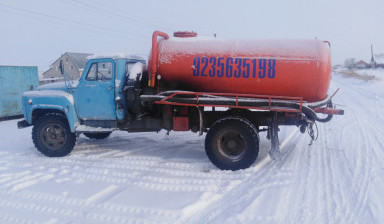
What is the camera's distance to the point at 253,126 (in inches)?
227

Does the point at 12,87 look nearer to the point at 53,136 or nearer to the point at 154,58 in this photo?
the point at 53,136

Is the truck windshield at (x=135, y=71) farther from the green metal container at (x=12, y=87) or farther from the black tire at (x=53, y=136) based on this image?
the green metal container at (x=12, y=87)

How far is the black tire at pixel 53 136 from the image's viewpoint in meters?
6.77

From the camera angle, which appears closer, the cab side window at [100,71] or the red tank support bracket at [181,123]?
the red tank support bracket at [181,123]

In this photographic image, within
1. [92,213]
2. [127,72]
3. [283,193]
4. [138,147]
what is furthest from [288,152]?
[92,213]

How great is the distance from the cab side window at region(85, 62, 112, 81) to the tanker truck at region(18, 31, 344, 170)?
0.9 inches

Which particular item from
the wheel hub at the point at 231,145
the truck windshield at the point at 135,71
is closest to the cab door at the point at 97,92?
the truck windshield at the point at 135,71

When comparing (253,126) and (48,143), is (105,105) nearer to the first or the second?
(48,143)

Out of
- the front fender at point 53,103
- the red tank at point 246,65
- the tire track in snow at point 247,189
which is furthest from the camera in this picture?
the front fender at point 53,103

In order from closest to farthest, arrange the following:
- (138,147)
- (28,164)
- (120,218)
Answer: (120,218) → (28,164) → (138,147)

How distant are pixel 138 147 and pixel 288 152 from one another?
3739 mm

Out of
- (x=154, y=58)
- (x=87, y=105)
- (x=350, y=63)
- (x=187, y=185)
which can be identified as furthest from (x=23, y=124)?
(x=350, y=63)

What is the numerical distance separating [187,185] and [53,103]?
3.87 meters

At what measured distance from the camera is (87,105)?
6766 millimetres
